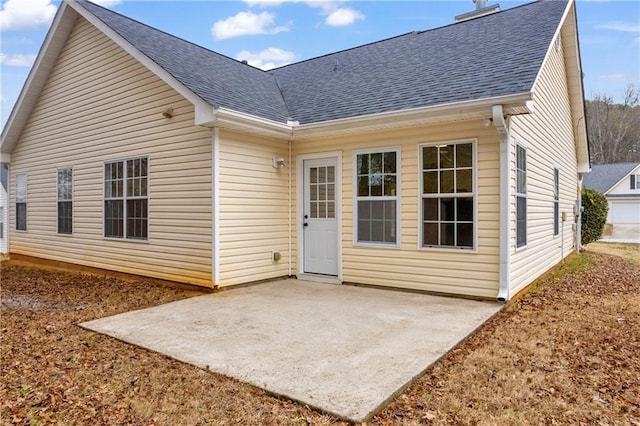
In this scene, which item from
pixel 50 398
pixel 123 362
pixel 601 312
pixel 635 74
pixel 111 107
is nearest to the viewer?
pixel 50 398

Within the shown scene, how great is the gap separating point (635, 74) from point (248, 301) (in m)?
39.2

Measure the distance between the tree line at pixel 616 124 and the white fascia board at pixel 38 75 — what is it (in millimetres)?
35759

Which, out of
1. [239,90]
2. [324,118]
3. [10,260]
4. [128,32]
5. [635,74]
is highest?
[635,74]

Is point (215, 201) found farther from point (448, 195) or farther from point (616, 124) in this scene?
point (616, 124)

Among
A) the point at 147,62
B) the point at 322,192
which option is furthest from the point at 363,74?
the point at 147,62

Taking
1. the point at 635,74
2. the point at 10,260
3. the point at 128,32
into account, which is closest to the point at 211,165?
the point at 128,32

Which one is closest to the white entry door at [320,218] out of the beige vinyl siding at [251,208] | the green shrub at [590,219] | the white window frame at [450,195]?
the beige vinyl siding at [251,208]

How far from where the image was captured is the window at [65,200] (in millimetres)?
9202

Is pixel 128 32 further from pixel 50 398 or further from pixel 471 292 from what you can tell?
pixel 471 292

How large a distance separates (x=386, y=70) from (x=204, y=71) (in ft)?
11.1

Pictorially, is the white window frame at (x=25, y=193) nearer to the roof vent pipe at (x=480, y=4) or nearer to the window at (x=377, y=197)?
the window at (x=377, y=197)

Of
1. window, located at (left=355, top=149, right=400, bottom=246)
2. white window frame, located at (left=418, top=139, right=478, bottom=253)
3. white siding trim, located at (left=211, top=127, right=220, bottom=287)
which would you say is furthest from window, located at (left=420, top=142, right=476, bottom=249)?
white siding trim, located at (left=211, top=127, right=220, bottom=287)

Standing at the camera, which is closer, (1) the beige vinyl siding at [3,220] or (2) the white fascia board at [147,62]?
(2) the white fascia board at [147,62]

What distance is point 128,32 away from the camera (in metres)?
7.50
